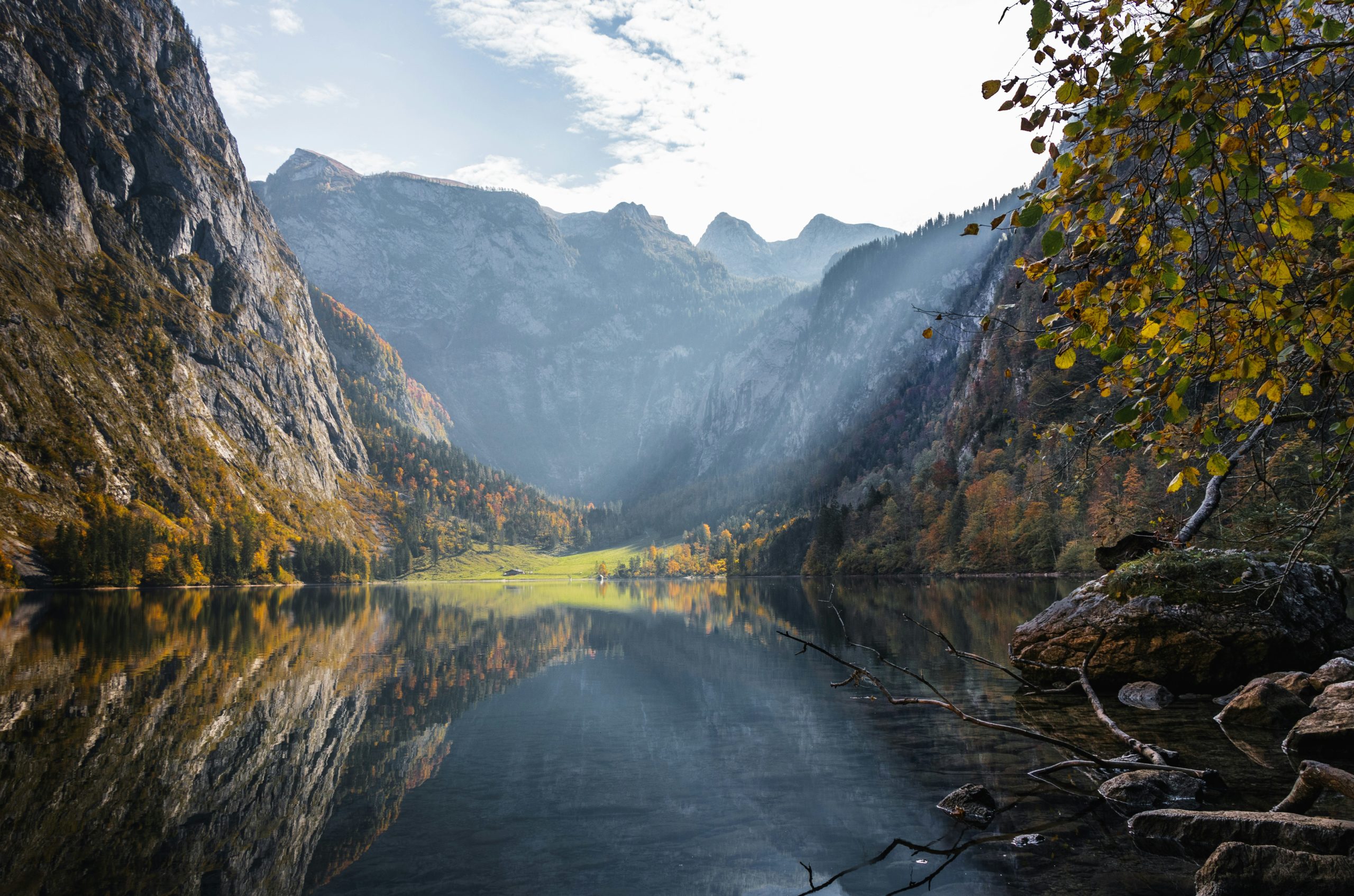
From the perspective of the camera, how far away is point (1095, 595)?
74.8ft

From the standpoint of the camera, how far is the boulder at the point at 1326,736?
13.3 metres

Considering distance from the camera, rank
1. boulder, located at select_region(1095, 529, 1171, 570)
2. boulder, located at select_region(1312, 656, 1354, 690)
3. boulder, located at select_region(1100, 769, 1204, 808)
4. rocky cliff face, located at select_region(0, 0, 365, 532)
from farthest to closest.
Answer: rocky cliff face, located at select_region(0, 0, 365, 532)
boulder, located at select_region(1095, 529, 1171, 570)
boulder, located at select_region(1312, 656, 1354, 690)
boulder, located at select_region(1100, 769, 1204, 808)

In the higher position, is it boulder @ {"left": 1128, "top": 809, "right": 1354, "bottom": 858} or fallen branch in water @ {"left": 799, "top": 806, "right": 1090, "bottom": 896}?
boulder @ {"left": 1128, "top": 809, "right": 1354, "bottom": 858}

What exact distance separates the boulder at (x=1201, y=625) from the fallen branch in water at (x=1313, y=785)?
927 cm

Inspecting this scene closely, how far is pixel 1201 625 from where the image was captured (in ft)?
67.2

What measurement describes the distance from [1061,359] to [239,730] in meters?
23.6

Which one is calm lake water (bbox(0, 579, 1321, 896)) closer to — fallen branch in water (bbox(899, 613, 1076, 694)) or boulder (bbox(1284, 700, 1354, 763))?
boulder (bbox(1284, 700, 1354, 763))

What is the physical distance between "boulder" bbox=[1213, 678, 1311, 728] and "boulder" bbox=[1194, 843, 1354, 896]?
10193 mm

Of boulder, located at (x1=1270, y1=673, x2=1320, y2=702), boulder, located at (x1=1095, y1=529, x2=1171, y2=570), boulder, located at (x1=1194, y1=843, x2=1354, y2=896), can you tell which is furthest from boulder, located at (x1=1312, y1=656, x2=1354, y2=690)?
boulder, located at (x1=1194, y1=843, x2=1354, y2=896)

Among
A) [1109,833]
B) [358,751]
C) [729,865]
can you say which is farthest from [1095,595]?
[358,751]

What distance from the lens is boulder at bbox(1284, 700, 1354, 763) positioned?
1330 centimetres

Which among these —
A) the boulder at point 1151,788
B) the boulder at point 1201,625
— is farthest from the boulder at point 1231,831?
the boulder at point 1201,625

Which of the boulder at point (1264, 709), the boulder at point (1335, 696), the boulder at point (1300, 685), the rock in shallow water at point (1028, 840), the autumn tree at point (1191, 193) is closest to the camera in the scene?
the autumn tree at point (1191, 193)

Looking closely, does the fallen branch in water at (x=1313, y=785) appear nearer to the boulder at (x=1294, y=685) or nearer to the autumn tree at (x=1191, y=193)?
the autumn tree at (x=1191, y=193)
